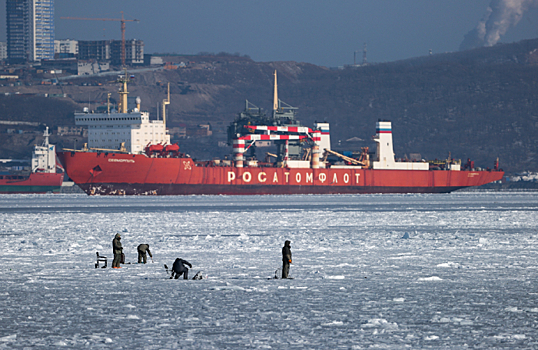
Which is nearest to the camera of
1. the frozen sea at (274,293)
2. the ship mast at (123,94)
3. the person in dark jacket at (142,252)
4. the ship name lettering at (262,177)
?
the frozen sea at (274,293)

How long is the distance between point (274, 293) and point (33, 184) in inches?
2985

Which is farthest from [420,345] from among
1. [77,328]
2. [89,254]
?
[89,254]

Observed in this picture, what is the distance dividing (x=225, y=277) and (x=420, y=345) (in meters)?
5.80

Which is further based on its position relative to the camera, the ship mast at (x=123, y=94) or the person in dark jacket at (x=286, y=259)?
the ship mast at (x=123, y=94)

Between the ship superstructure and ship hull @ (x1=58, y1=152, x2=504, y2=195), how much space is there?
0.22ft

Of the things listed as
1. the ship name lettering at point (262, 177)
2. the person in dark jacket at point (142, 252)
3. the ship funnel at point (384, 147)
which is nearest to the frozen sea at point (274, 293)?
the person in dark jacket at point (142, 252)

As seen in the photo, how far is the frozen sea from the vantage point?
9625mm

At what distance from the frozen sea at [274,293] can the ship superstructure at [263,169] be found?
36.1 metres

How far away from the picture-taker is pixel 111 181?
2339 inches

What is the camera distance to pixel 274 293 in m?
12.7

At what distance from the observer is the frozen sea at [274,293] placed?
9.62 metres

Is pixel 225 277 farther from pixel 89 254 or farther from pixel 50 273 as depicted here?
pixel 89 254

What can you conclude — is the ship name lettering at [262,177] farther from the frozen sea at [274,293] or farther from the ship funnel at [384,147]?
the frozen sea at [274,293]

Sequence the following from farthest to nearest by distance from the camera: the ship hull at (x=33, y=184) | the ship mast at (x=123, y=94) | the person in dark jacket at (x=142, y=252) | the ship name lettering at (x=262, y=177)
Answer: the ship hull at (x=33, y=184)
the ship mast at (x=123, y=94)
the ship name lettering at (x=262, y=177)
the person in dark jacket at (x=142, y=252)
